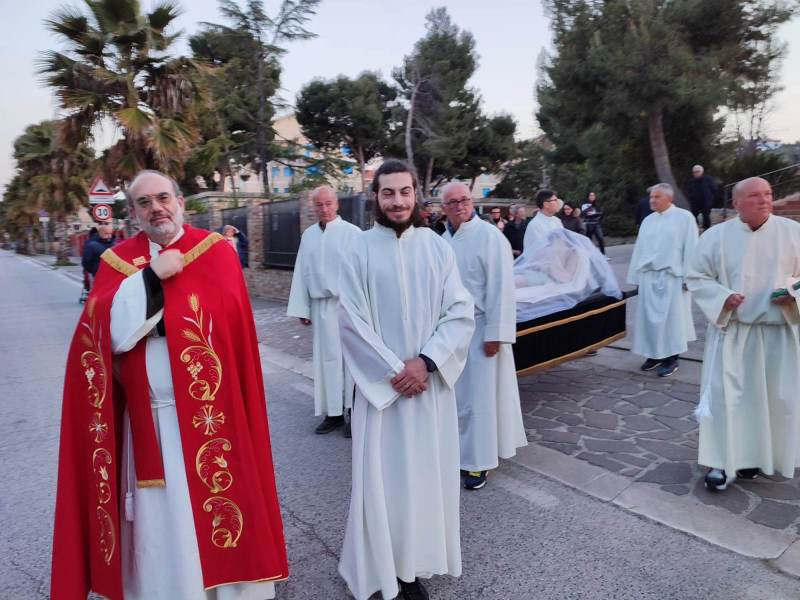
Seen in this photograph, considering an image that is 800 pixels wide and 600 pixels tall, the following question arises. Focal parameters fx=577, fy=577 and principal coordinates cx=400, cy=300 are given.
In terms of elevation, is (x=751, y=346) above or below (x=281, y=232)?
below

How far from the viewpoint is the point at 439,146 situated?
3039cm

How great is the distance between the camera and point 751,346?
3.67 metres

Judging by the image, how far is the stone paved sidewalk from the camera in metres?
3.55

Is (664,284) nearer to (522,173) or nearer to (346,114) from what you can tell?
(346,114)

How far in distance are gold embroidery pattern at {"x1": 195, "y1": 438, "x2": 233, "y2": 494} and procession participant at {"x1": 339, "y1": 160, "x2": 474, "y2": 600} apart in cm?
57

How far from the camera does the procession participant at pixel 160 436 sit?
226 centimetres

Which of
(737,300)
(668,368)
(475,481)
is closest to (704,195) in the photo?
(668,368)

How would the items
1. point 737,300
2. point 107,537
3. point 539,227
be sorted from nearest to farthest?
point 107,537 → point 737,300 → point 539,227

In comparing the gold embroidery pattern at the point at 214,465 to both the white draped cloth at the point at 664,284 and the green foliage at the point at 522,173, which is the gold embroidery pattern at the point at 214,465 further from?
the green foliage at the point at 522,173

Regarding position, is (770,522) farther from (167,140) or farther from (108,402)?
(167,140)

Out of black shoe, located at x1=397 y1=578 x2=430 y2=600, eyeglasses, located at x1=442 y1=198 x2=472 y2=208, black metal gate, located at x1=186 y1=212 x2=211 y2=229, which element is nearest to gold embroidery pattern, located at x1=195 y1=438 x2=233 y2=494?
black shoe, located at x1=397 y1=578 x2=430 y2=600

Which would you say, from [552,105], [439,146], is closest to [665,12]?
[552,105]

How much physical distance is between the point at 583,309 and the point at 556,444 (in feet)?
5.08

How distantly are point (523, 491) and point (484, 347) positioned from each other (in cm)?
97
